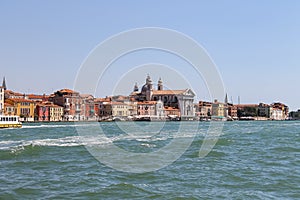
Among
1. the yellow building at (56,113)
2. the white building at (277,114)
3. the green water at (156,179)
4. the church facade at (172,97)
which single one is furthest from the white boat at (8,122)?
the white building at (277,114)

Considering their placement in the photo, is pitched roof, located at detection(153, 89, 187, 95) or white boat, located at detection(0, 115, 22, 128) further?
pitched roof, located at detection(153, 89, 187, 95)

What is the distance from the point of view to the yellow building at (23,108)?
73.2 metres

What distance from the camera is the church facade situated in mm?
113750

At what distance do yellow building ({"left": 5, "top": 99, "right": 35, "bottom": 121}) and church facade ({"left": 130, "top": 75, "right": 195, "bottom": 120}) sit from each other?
43267mm

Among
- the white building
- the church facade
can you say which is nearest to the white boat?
the church facade

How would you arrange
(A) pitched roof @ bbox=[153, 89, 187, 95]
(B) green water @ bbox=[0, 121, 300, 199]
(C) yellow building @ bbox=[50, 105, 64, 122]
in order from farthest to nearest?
(A) pitched roof @ bbox=[153, 89, 187, 95], (C) yellow building @ bbox=[50, 105, 64, 122], (B) green water @ bbox=[0, 121, 300, 199]

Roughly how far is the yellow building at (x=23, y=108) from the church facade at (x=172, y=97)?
43267mm

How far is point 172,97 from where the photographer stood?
11619 cm

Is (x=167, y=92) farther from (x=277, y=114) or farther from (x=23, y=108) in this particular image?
(x=23, y=108)

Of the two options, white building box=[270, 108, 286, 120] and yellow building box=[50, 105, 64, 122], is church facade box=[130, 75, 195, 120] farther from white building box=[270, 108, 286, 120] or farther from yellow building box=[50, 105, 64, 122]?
yellow building box=[50, 105, 64, 122]

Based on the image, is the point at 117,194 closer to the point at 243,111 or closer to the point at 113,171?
the point at 113,171

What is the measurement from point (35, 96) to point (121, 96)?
21379 millimetres

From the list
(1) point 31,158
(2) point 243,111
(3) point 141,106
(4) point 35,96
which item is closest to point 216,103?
(2) point 243,111

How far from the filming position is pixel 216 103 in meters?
127
